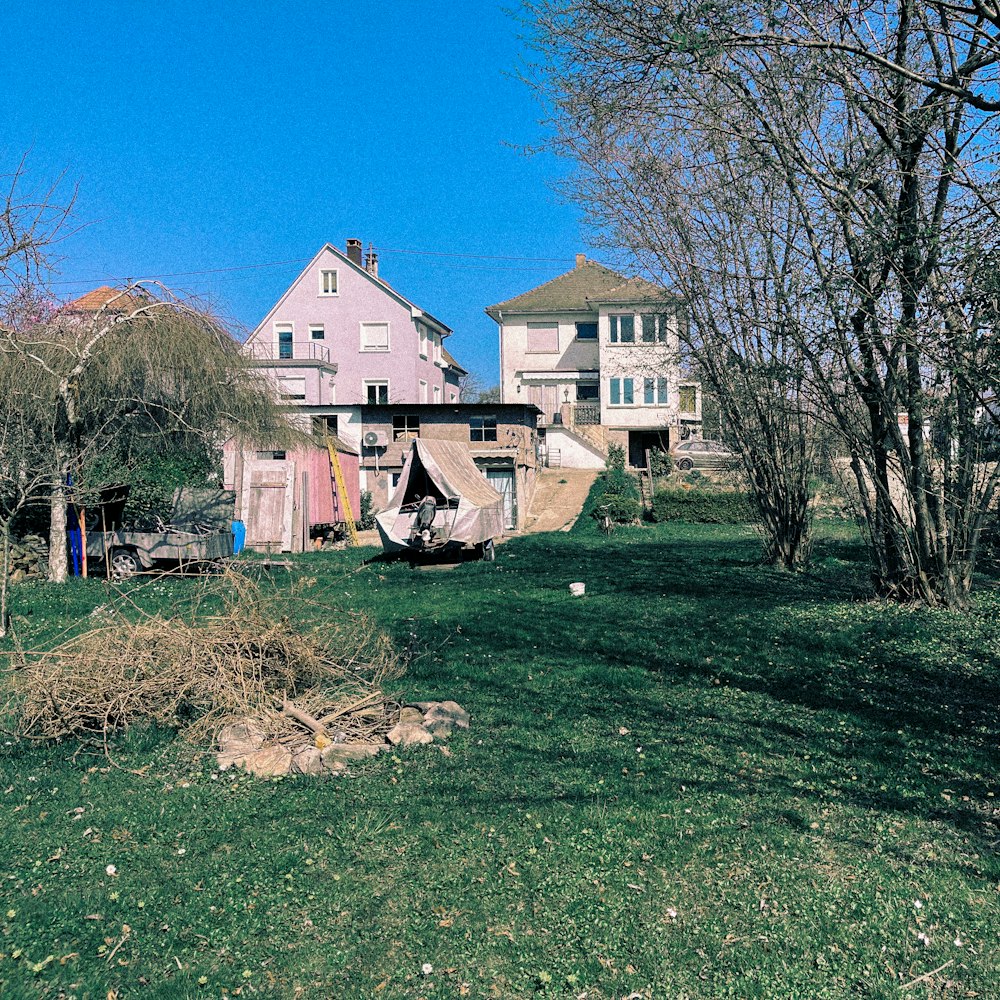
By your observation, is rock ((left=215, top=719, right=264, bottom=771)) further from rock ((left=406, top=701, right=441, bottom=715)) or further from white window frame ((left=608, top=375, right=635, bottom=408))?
white window frame ((left=608, top=375, right=635, bottom=408))

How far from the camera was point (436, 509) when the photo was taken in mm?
18812

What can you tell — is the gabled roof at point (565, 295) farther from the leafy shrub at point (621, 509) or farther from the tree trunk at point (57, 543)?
the tree trunk at point (57, 543)

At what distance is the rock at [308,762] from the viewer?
5.57 meters

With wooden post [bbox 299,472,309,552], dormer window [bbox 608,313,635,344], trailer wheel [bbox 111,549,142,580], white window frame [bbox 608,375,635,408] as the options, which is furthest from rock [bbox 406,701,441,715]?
white window frame [bbox 608,375,635,408]

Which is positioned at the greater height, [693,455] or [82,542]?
[693,455]

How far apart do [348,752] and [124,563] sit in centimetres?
1259

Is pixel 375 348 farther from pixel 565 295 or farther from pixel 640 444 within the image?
pixel 640 444

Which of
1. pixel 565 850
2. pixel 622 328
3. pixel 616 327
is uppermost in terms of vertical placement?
pixel 616 327

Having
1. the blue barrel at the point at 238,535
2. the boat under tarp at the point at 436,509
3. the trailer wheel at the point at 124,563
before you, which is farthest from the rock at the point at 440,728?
the blue barrel at the point at 238,535

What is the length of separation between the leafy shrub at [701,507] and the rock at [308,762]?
2562cm

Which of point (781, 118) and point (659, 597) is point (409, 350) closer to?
point (659, 597)

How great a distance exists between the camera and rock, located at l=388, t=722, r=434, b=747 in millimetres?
5961

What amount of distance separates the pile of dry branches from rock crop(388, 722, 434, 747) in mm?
178

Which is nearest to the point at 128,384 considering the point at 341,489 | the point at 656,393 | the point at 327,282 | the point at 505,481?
the point at 341,489
